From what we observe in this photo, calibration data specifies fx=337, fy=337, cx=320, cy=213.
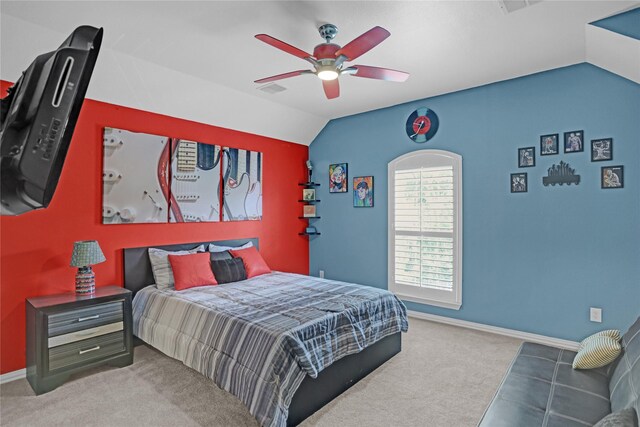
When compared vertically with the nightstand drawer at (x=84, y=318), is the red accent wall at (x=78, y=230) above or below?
above

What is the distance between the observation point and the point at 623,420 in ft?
3.96

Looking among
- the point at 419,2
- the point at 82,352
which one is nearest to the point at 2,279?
the point at 82,352

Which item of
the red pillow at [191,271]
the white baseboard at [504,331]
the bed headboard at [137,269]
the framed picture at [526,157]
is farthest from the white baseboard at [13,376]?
the framed picture at [526,157]

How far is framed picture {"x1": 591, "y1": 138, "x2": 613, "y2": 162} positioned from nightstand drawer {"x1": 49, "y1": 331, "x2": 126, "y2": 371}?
465 cm

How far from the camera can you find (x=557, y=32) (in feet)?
8.91

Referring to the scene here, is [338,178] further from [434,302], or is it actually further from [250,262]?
[434,302]

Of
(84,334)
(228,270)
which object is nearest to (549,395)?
(228,270)

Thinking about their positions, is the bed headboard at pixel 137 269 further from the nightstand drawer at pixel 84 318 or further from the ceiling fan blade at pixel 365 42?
the ceiling fan blade at pixel 365 42

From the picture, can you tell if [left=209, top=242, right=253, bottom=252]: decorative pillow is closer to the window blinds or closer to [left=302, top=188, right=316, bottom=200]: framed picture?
[left=302, top=188, right=316, bottom=200]: framed picture

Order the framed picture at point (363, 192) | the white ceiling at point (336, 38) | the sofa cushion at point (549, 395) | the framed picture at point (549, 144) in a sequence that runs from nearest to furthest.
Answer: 1. the sofa cushion at point (549, 395)
2. the white ceiling at point (336, 38)
3. the framed picture at point (549, 144)
4. the framed picture at point (363, 192)

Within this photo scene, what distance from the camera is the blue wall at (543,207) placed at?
3084 millimetres

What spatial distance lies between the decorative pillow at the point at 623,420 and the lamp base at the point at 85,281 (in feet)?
11.5

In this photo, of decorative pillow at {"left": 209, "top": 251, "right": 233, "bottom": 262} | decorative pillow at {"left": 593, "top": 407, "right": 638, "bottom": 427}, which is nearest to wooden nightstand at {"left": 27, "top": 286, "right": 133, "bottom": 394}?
decorative pillow at {"left": 209, "top": 251, "right": 233, "bottom": 262}

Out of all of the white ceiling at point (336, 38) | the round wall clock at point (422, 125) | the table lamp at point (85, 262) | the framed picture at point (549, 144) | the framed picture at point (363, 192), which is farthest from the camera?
the framed picture at point (363, 192)
